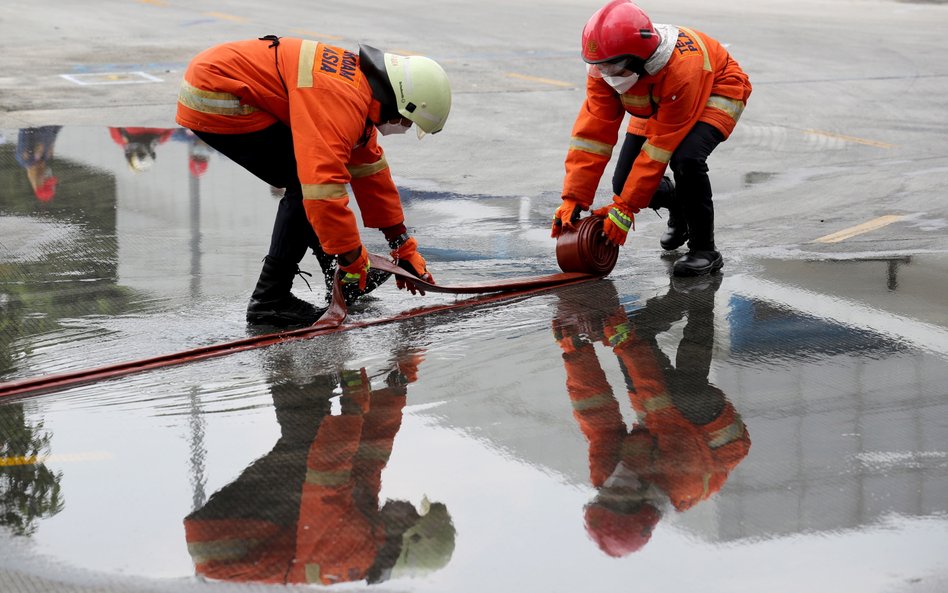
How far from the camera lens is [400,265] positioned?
5.17 metres

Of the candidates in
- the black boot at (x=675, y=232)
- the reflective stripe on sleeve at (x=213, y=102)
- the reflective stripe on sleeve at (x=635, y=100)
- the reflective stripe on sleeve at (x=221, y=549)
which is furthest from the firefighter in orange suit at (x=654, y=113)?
the reflective stripe on sleeve at (x=221, y=549)

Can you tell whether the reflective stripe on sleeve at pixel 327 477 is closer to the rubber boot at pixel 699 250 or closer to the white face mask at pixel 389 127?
the white face mask at pixel 389 127

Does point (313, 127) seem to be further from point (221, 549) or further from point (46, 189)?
point (46, 189)

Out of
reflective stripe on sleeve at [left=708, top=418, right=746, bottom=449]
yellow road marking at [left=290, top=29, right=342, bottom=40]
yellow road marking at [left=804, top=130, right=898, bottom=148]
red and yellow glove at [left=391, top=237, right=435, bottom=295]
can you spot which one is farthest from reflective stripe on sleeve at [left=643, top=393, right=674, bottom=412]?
yellow road marking at [left=290, top=29, right=342, bottom=40]

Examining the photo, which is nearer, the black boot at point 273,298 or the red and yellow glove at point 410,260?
the black boot at point 273,298

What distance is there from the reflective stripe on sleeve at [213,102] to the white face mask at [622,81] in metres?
1.60

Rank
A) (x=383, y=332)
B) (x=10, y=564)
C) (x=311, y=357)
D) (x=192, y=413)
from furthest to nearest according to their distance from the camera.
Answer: (x=383, y=332)
(x=311, y=357)
(x=192, y=413)
(x=10, y=564)

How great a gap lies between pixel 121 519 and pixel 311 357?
4.57 ft

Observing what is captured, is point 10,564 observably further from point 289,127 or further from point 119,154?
point 119,154

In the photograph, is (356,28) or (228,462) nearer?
(228,462)

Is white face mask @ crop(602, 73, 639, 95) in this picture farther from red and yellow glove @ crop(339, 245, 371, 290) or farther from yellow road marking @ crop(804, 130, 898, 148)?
yellow road marking @ crop(804, 130, 898, 148)

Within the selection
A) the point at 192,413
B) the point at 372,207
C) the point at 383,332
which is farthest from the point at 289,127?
the point at 192,413

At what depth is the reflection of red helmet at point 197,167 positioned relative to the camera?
7.78m

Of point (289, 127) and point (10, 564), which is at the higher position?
point (289, 127)
